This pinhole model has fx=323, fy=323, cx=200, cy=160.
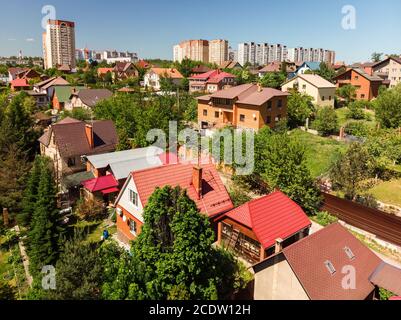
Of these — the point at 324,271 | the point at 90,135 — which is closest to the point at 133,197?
the point at 324,271

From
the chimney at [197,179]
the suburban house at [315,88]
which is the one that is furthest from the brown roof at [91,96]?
the chimney at [197,179]

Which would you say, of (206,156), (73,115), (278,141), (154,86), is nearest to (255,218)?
(278,141)

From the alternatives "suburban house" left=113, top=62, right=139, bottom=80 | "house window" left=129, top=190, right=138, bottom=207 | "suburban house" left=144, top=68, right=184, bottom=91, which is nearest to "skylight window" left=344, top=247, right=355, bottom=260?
"house window" left=129, top=190, right=138, bottom=207

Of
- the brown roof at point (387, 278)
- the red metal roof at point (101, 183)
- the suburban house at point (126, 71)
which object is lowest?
the brown roof at point (387, 278)

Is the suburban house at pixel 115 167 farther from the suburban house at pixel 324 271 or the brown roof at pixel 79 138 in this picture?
the suburban house at pixel 324 271
